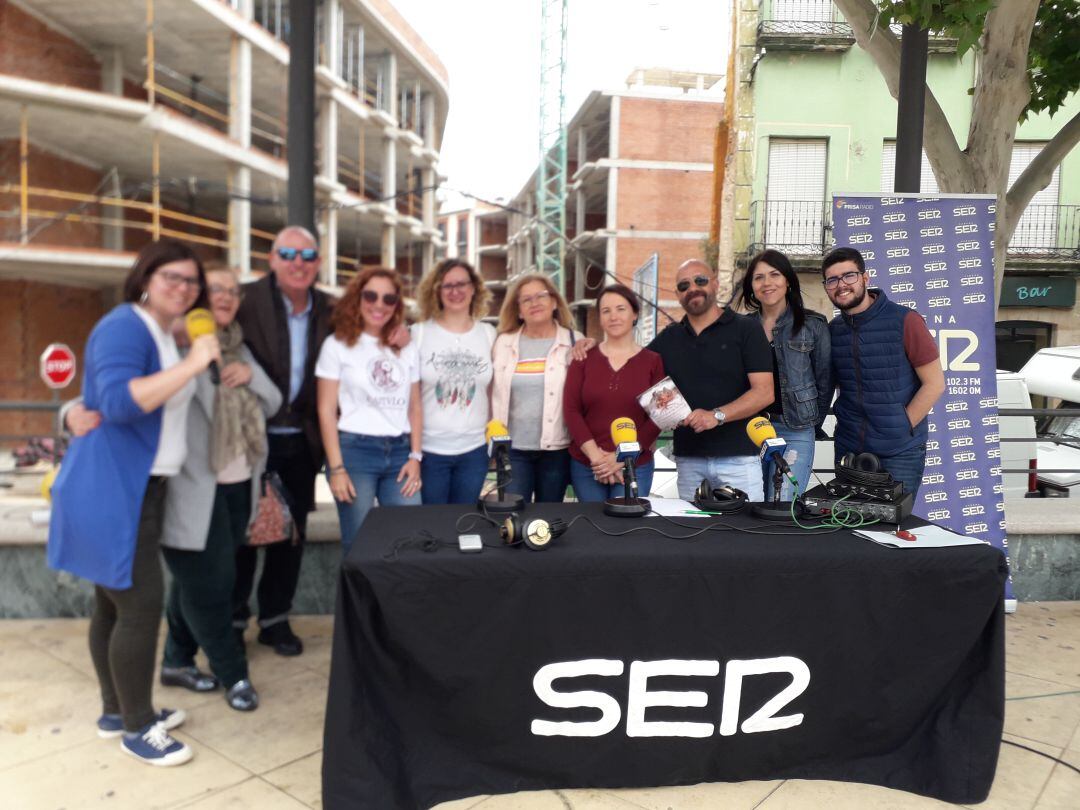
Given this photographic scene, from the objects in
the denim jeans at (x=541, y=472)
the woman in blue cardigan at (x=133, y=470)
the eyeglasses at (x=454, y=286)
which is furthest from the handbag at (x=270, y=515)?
the eyeglasses at (x=454, y=286)

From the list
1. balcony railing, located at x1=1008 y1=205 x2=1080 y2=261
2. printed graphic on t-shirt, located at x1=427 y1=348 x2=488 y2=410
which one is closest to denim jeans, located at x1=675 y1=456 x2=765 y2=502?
printed graphic on t-shirt, located at x1=427 y1=348 x2=488 y2=410

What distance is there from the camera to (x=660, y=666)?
8.29 ft

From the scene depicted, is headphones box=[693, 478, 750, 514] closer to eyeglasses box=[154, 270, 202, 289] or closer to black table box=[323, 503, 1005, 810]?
black table box=[323, 503, 1005, 810]

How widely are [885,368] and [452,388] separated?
2.10 meters

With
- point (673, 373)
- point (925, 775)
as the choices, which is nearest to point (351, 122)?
point (673, 373)

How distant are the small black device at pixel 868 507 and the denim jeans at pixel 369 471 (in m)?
A: 1.80

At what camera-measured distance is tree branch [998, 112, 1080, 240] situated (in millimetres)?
5105

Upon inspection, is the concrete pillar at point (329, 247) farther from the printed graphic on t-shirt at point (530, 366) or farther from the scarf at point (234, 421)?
the scarf at point (234, 421)

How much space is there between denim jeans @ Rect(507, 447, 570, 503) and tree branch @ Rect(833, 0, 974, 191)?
3402 millimetres

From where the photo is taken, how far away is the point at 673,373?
3686 millimetres

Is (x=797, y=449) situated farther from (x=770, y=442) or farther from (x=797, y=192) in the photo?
(x=797, y=192)

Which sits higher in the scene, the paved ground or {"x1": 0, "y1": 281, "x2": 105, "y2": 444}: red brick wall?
{"x1": 0, "y1": 281, "x2": 105, "y2": 444}: red brick wall

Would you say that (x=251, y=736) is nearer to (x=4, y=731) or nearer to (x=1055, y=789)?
(x=4, y=731)

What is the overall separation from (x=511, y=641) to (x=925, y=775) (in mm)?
1617
